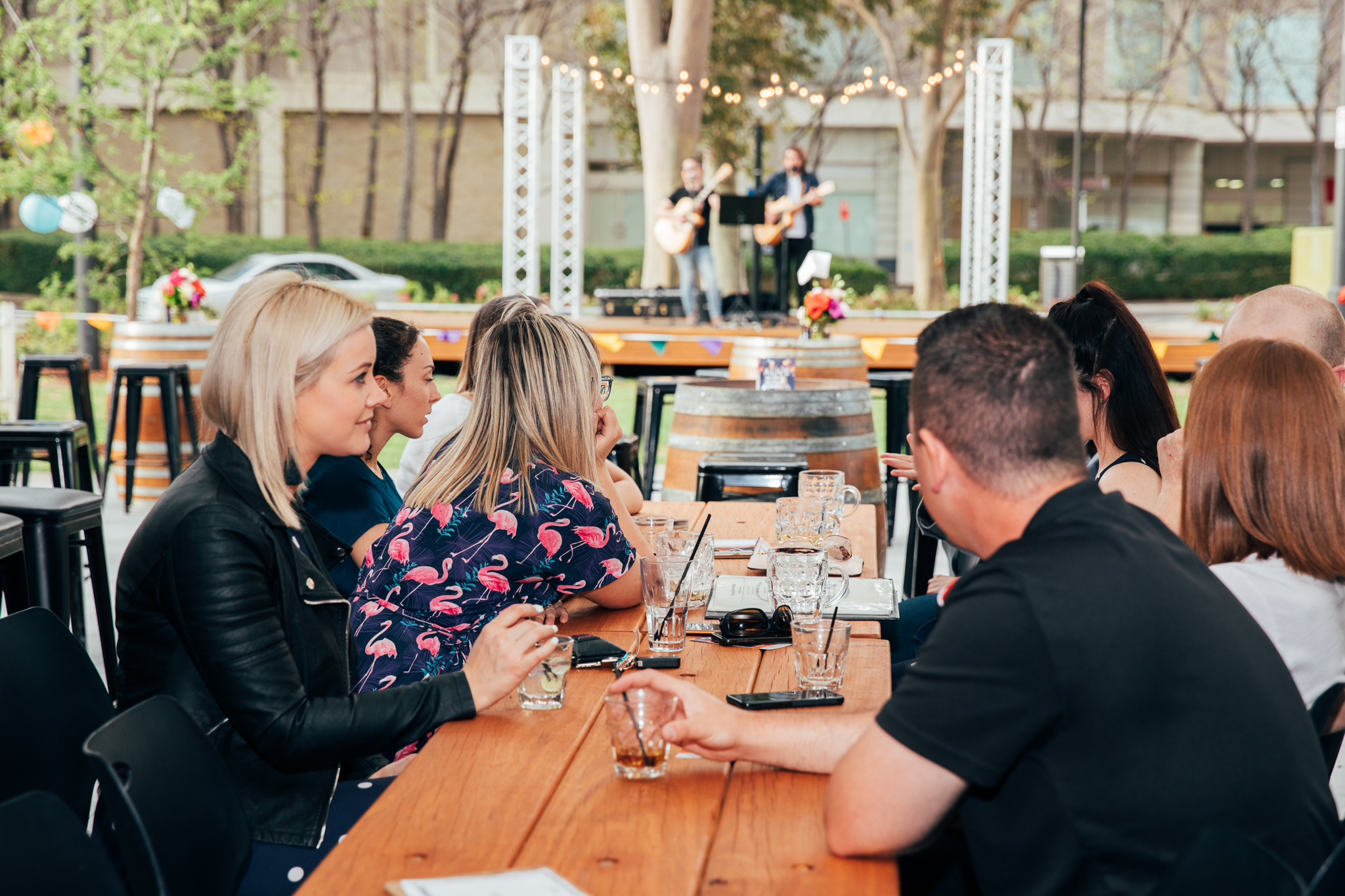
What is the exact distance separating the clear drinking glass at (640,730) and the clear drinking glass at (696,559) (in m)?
0.68

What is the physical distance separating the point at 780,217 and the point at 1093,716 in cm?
1136

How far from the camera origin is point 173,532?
5.80 ft

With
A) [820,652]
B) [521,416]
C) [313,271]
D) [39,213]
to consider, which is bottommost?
[820,652]

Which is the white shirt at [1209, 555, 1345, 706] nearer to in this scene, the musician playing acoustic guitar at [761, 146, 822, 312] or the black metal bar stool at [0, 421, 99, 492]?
the black metal bar stool at [0, 421, 99, 492]

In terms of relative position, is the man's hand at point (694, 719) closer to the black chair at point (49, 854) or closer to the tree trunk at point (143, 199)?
the black chair at point (49, 854)

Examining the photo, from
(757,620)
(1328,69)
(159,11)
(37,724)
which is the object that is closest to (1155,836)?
(757,620)

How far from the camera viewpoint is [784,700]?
183 centimetres

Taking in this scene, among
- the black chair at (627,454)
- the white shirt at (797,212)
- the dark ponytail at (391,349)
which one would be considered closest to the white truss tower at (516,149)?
the white shirt at (797,212)

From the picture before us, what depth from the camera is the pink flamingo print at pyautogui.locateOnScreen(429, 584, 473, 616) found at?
2.25 meters

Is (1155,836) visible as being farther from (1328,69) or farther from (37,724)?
(1328,69)

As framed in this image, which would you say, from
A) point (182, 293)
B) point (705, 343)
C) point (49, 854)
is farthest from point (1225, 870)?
point (705, 343)

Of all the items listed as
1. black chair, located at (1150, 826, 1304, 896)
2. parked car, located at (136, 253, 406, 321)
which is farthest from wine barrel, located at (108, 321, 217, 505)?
parked car, located at (136, 253, 406, 321)

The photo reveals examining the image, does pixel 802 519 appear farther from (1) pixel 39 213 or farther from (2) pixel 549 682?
(1) pixel 39 213

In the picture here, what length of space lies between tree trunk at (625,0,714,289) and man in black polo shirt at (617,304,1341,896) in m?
13.2
